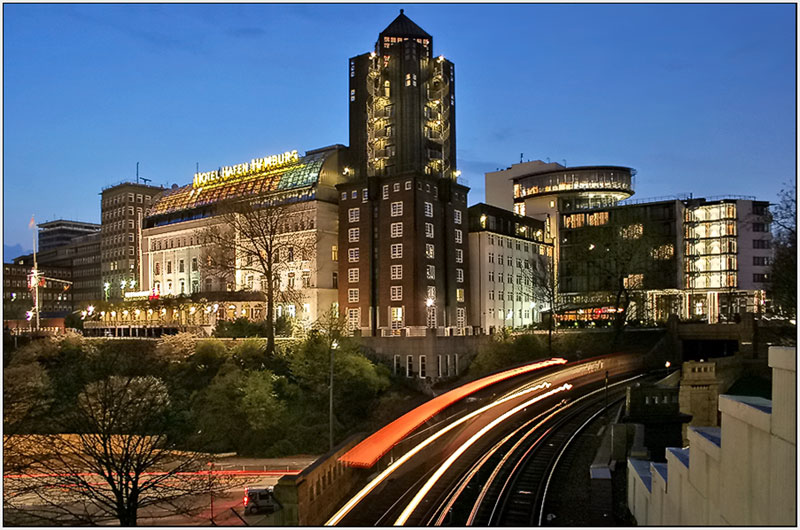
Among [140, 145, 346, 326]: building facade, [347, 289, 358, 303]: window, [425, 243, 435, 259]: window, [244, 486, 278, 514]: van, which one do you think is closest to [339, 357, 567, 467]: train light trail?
A: [244, 486, 278, 514]: van

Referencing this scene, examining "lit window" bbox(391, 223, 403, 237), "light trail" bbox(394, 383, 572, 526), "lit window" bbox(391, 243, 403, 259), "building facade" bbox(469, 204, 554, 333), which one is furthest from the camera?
"building facade" bbox(469, 204, 554, 333)

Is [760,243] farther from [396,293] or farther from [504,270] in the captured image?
[396,293]

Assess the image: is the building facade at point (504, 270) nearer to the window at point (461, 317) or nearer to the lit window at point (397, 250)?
the window at point (461, 317)

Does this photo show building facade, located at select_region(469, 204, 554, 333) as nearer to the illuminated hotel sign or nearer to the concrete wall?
the illuminated hotel sign

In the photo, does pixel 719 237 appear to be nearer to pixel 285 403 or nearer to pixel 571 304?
pixel 571 304

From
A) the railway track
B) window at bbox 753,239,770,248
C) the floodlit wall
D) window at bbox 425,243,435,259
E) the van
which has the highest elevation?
window at bbox 753,239,770,248

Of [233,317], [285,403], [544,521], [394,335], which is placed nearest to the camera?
[544,521]

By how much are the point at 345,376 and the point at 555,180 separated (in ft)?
265

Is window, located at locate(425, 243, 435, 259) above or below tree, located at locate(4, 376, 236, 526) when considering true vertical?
above

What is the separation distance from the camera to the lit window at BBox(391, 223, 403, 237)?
8506 cm

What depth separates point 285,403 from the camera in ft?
212

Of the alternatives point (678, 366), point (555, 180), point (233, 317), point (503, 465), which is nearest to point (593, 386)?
point (678, 366)

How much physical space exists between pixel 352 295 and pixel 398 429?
4911cm

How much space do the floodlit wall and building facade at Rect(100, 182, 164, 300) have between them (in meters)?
153
